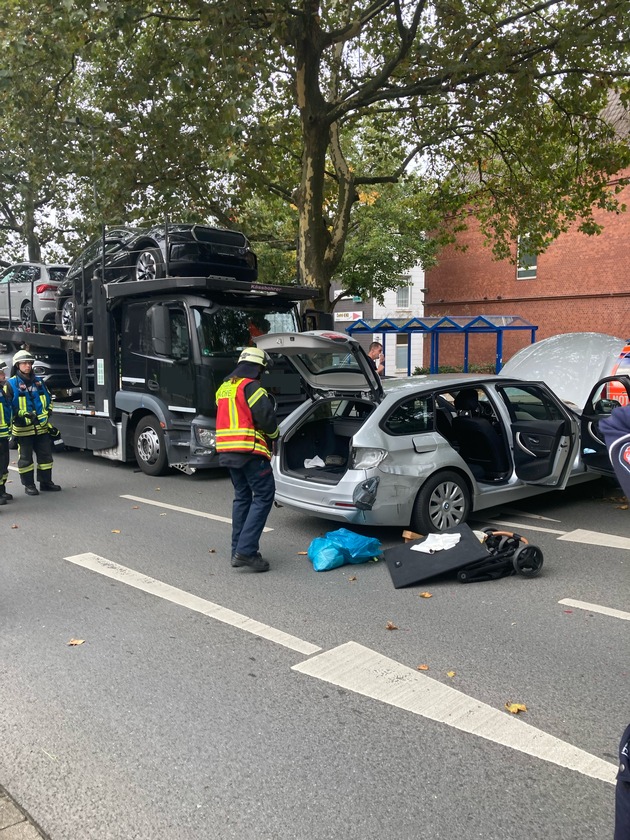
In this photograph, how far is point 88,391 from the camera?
453 inches

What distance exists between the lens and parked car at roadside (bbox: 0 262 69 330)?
42.3ft

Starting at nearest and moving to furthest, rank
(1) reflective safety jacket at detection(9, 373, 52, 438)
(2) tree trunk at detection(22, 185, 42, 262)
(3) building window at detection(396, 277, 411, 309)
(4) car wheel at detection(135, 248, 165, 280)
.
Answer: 1. (1) reflective safety jacket at detection(9, 373, 52, 438)
2. (4) car wheel at detection(135, 248, 165, 280)
3. (2) tree trunk at detection(22, 185, 42, 262)
4. (3) building window at detection(396, 277, 411, 309)

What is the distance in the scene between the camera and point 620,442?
191cm

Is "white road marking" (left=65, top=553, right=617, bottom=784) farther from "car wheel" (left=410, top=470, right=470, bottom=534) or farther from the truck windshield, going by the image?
the truck windshield

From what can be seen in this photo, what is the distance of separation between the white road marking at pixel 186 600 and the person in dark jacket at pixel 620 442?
2.81 m

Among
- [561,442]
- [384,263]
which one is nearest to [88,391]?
[561,442]

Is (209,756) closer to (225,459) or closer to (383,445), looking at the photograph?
(225,459)

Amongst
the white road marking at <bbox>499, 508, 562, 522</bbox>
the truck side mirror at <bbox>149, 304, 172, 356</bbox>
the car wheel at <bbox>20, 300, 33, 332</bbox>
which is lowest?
the white road marking at <bbox>499, 508, 562, 522</bbox>

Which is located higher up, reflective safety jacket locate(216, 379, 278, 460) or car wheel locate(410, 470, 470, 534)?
reflective safety jacket locate(216, 379, 278, 460)

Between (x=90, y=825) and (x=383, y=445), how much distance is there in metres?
4.05

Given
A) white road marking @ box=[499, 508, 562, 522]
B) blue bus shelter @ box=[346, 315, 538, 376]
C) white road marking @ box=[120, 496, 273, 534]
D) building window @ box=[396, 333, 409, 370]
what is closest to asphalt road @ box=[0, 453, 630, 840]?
white road marking @ box=[499, 508, 562, 522]

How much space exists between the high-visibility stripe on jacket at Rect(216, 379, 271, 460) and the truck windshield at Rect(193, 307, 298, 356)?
3.59m

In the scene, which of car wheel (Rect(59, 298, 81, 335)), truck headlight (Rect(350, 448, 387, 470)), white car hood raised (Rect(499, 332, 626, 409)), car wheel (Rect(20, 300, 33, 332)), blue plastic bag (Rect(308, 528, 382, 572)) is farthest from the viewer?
car wheel (Rect(20, 300, 33, 332))

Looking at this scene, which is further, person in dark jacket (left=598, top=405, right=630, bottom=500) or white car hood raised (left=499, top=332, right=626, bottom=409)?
white car hood raised (left=499, top=332, right=626, bottom=409)
